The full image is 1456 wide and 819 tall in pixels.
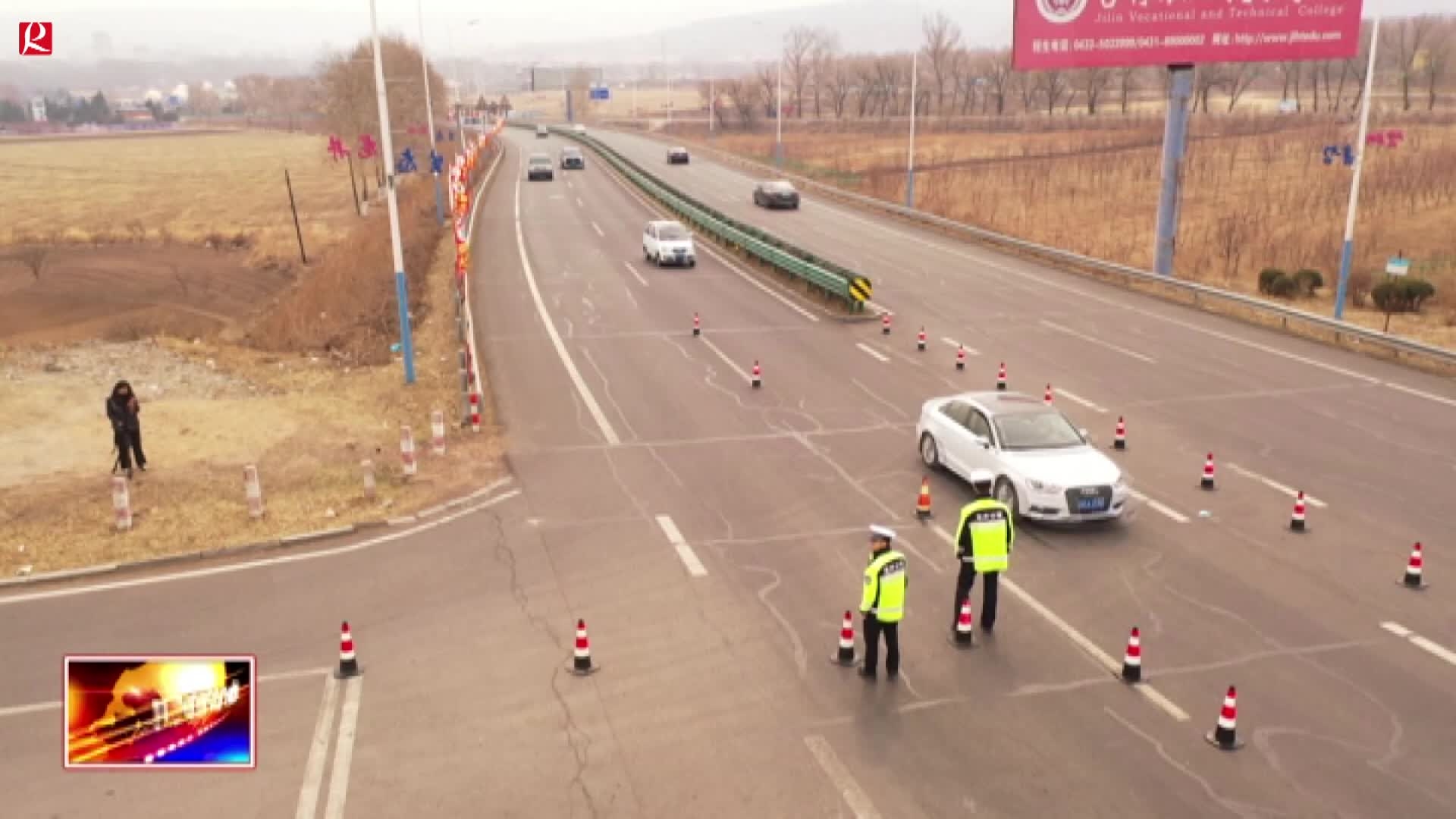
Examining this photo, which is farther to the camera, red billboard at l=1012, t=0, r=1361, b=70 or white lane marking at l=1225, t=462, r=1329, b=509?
red billboard at l=1012, t=0, r=1361, b=70

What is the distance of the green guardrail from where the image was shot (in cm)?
2811

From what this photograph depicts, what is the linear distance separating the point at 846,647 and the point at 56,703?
7512mm

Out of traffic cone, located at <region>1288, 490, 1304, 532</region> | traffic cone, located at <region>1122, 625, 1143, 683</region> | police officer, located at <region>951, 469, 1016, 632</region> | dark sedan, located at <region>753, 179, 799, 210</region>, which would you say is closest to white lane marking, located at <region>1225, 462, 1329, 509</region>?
traffic cone, located at <region>1288, 490, 1304, 532</region>

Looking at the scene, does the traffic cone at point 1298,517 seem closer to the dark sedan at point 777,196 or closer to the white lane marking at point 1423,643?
the white lane marking at point 1423,643

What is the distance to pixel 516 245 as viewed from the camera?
4053 centimetres

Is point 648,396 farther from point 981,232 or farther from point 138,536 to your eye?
point 981,232

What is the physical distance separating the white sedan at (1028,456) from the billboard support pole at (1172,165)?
19018mm

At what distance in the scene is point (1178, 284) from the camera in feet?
98.0

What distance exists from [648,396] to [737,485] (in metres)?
5.31

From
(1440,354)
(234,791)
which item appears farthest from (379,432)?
(1440,354)

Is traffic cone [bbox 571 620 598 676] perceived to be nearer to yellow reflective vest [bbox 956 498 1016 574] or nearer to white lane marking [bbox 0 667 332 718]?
white lane marking [bbox 0 667 332 718]

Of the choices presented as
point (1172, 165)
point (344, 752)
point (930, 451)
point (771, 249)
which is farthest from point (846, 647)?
point (1172, 165)

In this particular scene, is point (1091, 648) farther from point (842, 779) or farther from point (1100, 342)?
point (1100, 342)

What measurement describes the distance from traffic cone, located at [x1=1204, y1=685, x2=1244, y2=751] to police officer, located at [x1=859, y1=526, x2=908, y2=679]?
2826 mm
